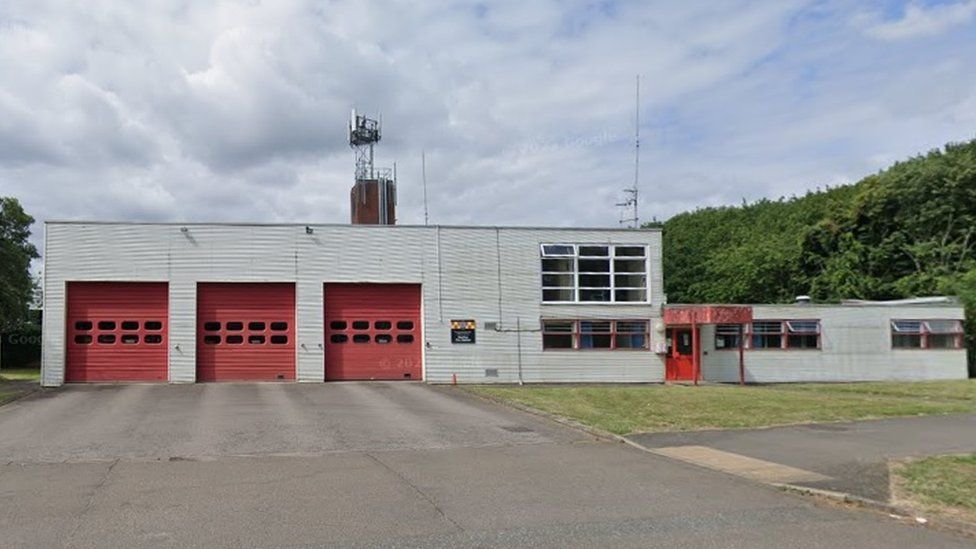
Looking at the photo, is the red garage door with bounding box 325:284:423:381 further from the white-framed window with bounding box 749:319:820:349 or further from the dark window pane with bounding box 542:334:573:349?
the white-framed window with bounding box 749:319:820:349

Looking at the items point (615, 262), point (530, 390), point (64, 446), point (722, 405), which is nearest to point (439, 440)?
point (64, 446)

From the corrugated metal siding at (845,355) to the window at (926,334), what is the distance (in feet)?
0.71

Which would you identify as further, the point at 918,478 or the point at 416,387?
the point at 416,387

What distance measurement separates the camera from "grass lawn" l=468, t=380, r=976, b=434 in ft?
57.0

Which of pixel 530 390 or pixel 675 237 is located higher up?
pixel 675 237

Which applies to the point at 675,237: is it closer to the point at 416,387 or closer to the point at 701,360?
the point at 701,360

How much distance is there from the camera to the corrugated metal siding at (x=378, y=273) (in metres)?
26.8

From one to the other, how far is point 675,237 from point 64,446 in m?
64.7

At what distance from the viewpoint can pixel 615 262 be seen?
99.7 ft

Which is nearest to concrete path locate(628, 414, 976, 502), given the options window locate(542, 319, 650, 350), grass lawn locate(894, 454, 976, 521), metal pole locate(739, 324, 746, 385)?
grass lawn locate(894, 454, 976, 521)

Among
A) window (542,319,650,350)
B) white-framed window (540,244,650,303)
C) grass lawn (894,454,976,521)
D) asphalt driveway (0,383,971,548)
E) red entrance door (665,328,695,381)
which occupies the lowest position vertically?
grass lawn (894,454,976,521)

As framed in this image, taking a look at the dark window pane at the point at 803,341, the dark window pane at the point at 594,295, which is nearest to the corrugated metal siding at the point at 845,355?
the dark window pane at the point at 803,341

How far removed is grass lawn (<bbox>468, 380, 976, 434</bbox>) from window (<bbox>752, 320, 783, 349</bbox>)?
7.89 ft

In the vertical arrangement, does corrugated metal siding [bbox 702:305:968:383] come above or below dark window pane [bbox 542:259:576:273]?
below
